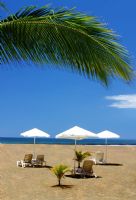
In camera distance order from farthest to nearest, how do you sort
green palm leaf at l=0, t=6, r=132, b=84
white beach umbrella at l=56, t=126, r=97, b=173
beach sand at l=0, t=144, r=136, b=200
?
white beach umbrella at l=56, t=126, r=97, b=173 < beach sand at l=0, t=144, r=136, b=200 < green palm leaf at l=0, t=6, r=132, b=84

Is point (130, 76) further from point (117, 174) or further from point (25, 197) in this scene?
point (117, 174)

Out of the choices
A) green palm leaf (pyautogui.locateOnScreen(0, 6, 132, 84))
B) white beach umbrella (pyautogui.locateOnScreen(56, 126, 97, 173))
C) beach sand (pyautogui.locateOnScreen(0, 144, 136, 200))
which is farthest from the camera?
white beach umbrella (pyautogui.locateOnScreen(56, 126, 97, 173))

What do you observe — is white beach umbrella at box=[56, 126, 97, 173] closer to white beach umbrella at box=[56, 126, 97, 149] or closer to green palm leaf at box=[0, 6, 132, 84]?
white beach umbrella at box=[56, 126, 97, 149]

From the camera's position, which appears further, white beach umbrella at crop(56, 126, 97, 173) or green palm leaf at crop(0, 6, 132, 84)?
white beach umbrella at crop(56, 126, 97, 173)

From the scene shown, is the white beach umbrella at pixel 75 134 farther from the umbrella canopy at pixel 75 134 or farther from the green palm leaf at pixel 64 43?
the green palm leaf at pixel 64 43

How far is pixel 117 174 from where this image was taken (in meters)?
18.7

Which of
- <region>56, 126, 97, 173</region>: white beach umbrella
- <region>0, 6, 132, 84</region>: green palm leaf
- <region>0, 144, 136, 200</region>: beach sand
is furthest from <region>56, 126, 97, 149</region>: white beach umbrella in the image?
<region>0, 6, 132, 84</region>: green palm leaf

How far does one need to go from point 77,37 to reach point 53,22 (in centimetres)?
21

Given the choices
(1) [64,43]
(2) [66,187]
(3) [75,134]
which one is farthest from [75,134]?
(1) [64,43]

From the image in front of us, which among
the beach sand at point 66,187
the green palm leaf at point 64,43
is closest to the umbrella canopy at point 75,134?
the beach sand at point 66,187

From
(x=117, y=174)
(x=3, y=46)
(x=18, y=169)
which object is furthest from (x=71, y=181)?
(x=3, y=46)

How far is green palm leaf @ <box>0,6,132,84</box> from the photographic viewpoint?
123 inches

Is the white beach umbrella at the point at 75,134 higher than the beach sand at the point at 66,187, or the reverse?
the white beach umbrella at the point at 75,134

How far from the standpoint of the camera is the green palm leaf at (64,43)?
10.3 feet
